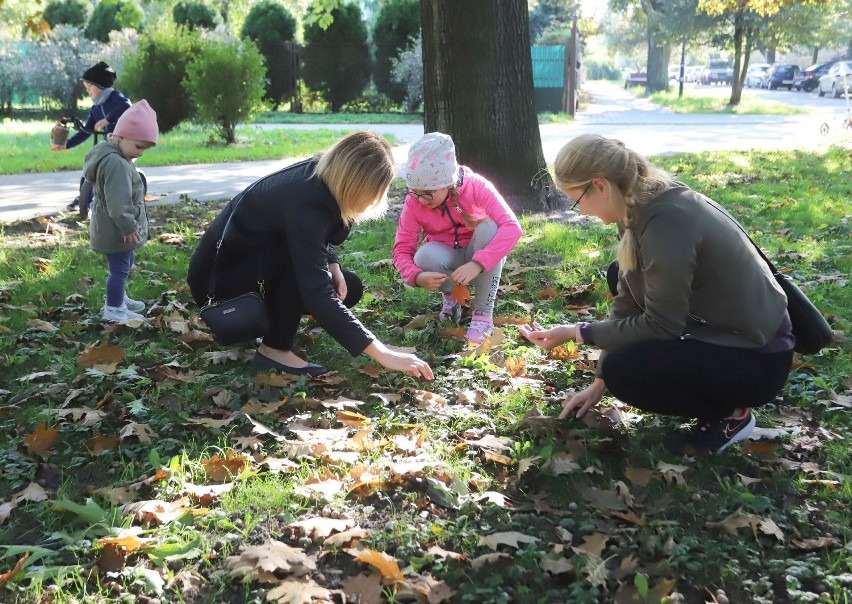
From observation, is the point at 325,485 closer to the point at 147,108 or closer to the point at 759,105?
the point at 147,108

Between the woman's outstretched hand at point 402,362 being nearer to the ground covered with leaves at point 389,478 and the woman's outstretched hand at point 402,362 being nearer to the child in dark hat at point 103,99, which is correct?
the ground covered with leaves at point 389,478

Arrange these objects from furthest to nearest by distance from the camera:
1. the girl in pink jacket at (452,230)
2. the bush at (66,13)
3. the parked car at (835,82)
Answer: the parked car at (835,82) < the bush at (66,13) < the girl in pink jacket at (452,230)

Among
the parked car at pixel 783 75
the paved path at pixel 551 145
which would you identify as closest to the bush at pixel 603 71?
the parked car at pixel 783 75

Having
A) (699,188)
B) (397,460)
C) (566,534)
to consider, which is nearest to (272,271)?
(397,460)

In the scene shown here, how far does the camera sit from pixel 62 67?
2261 cm

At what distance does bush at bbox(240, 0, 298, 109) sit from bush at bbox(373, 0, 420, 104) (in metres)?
2.71

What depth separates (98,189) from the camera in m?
4.62

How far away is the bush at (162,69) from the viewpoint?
15.1 metres

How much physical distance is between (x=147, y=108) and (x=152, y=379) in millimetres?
1776

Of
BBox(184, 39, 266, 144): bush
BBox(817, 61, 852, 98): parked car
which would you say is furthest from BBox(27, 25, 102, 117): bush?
BBox(817, 61, 852, 98): parked car

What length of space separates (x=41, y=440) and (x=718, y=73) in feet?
202

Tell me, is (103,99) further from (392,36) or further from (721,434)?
(392,36)

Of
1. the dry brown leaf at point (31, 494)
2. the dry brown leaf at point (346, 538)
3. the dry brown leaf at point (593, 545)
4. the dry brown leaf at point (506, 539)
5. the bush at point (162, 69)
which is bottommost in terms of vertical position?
the dry brown leaf at point (593, 545)

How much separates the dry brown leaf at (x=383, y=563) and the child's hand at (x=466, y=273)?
6.31 ft
